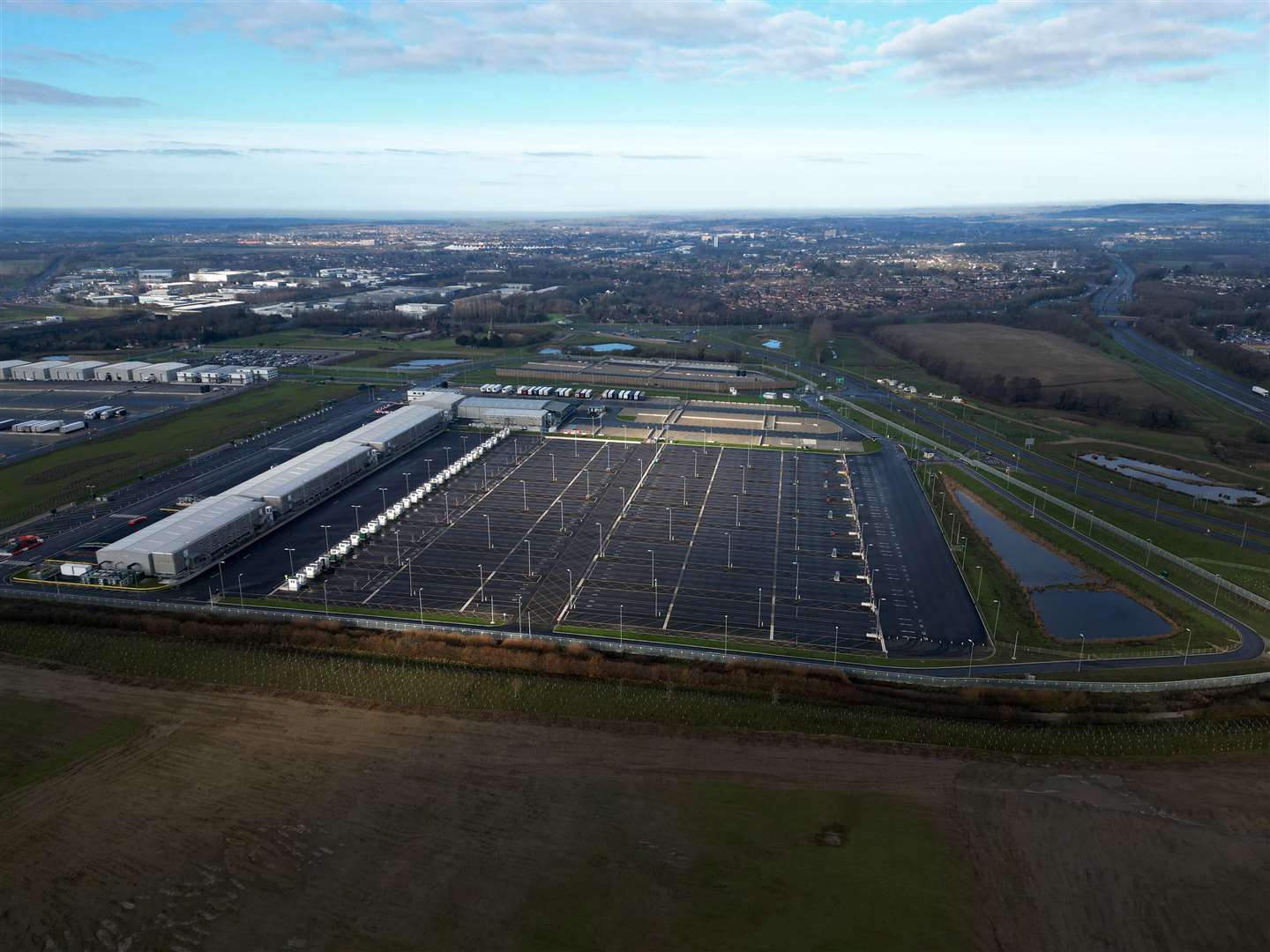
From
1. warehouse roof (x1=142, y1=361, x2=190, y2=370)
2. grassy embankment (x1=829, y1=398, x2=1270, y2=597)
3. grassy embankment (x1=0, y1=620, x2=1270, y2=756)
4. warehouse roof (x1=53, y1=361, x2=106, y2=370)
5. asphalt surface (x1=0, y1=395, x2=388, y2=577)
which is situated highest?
warehouse roof (x1=53, y1=361, x2=106, y2=370)

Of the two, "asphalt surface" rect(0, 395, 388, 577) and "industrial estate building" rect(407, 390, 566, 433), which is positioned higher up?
"industrial estate building" rect(407, 390, 566, 433)

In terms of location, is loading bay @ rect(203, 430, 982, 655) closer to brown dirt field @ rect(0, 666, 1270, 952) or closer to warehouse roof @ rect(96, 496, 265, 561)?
warehouse roof @ rect(96, 496, 265, 561)

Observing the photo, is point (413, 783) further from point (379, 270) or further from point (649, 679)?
point (379, 270)

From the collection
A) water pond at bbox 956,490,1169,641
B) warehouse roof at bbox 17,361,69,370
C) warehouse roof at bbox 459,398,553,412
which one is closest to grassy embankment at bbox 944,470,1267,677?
water pond at bbox 956,490,1169,641

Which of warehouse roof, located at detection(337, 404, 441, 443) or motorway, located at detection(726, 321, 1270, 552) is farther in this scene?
warehouse roof, located at detection(337, 404, 441, 443)

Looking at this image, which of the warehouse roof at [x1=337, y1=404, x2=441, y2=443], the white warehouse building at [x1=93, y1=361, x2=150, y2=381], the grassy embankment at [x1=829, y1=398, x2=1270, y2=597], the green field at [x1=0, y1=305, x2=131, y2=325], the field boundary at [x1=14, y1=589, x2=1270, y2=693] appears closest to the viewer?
the field boundary at [x1=14, y1=589, x2=1270, y2=693]

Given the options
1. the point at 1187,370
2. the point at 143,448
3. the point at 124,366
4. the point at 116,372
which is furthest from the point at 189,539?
the point at 1187,370

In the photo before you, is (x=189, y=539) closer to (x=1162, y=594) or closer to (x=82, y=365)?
(x=1162, y=594)
